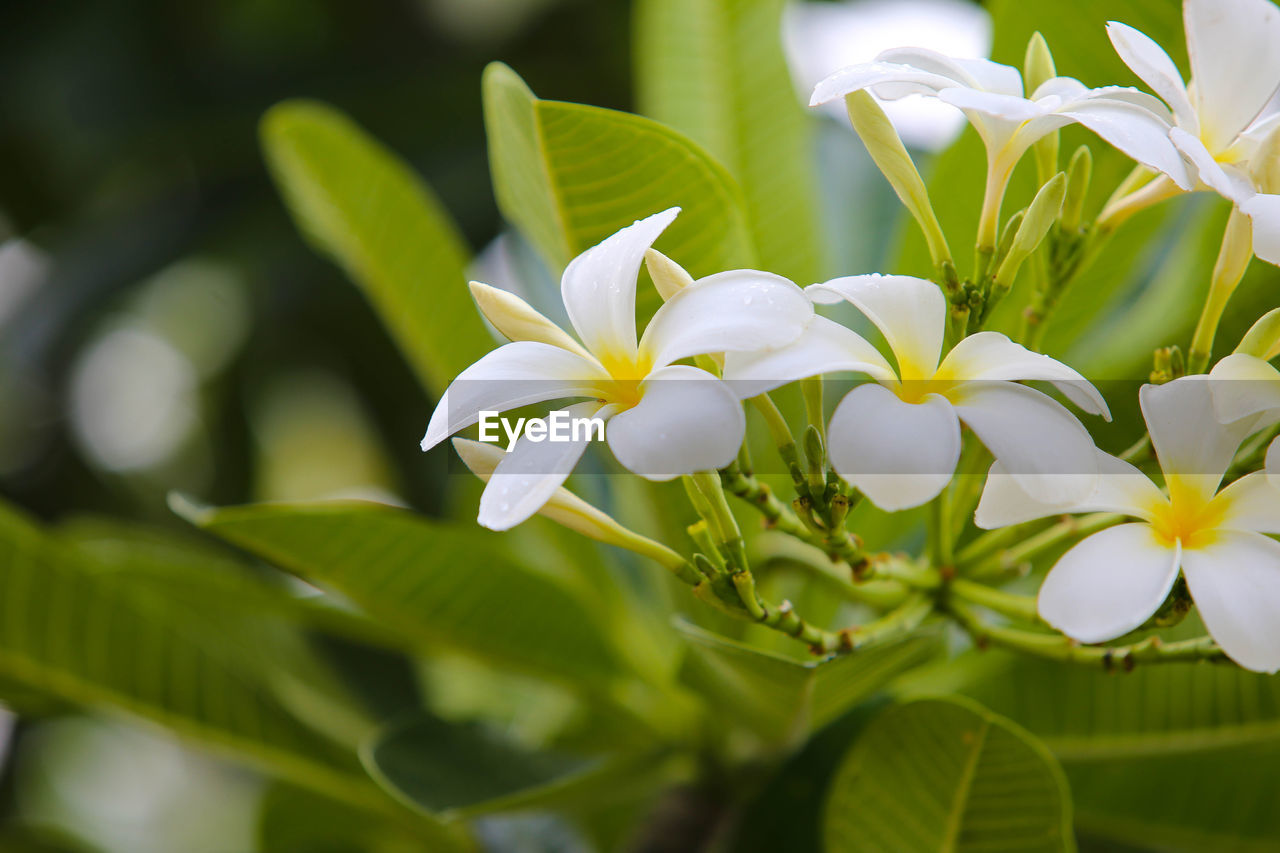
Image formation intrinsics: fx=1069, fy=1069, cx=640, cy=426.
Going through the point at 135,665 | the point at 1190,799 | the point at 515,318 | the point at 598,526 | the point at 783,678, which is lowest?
the point at 1190,799

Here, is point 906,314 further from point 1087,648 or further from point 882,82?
point 1087,648

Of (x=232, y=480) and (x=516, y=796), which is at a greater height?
(x=516, y=796)

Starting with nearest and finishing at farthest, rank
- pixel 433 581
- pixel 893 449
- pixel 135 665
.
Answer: pixel 893 449 < pixel 433 581 < pixel 135 665

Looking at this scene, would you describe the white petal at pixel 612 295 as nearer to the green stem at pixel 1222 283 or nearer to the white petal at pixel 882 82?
the white petal at pixel 882 82

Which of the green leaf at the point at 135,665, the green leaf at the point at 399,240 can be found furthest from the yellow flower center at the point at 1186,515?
the green leaf at the point at 135,665

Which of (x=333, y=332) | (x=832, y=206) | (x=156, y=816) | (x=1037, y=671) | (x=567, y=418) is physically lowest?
(x=156, y=816)

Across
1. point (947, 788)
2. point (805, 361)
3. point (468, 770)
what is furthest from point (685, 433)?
point (468, 770)

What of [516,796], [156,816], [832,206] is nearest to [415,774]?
[516,796]

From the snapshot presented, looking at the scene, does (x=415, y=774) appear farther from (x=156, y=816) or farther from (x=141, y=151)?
(x=156, y=816)
